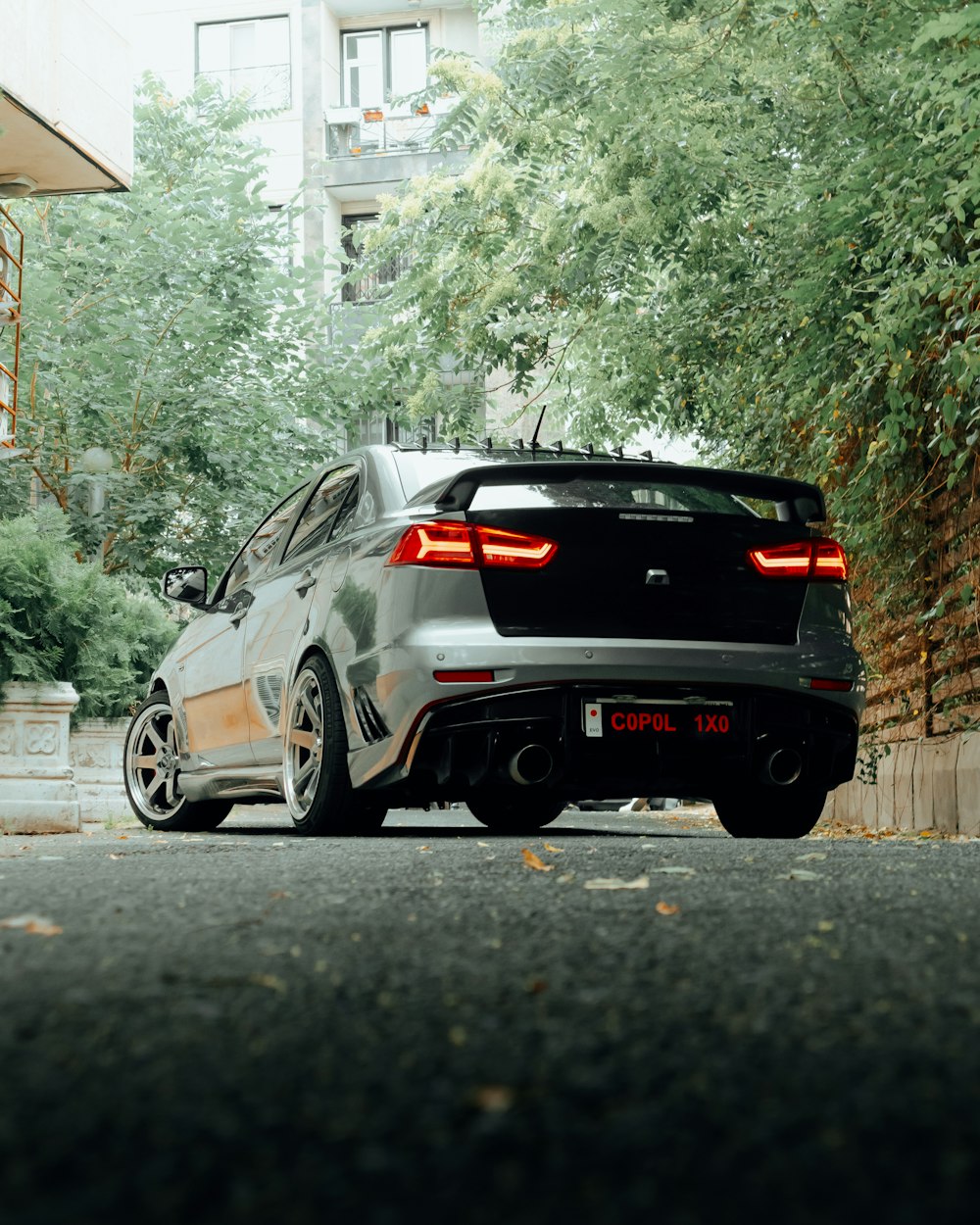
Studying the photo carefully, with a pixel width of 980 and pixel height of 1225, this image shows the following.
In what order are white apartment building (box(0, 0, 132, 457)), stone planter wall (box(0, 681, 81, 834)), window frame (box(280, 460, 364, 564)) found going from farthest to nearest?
white apartment building (box(0, 0, 132, 457))
stone planter wall (box(0, 681, 81, 834))
window frame (box(280, 460, 364, 564))

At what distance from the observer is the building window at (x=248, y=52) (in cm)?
3488

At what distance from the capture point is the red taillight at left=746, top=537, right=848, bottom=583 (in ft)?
21.4

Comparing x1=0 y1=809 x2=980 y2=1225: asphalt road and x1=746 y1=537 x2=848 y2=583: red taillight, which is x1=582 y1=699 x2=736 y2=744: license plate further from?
x1=0 y1=809 x2=980 y2=1225: asphalt road

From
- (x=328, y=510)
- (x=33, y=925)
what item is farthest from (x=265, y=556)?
(x=33, y=925)

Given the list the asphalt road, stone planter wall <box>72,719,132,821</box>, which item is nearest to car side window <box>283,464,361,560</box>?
the asphalt road

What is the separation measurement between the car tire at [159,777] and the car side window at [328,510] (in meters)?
1.63

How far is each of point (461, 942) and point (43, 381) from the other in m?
18.9

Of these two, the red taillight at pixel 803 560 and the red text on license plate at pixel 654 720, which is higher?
the red taillight at pixel 803 560

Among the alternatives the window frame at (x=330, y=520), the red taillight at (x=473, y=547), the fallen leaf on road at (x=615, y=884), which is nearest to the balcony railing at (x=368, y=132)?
the window frame at (x=330, y=520)

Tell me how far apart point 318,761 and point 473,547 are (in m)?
1.21

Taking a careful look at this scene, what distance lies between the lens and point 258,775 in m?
7.73

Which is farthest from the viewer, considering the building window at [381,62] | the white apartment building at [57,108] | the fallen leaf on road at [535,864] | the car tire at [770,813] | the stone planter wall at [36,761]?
the building window at [381,62]

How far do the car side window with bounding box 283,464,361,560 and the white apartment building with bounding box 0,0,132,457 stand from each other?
6.83 m

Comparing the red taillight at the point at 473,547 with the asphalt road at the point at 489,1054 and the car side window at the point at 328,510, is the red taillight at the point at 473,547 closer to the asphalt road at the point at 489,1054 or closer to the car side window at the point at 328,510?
the car side window at the point at 328,510
